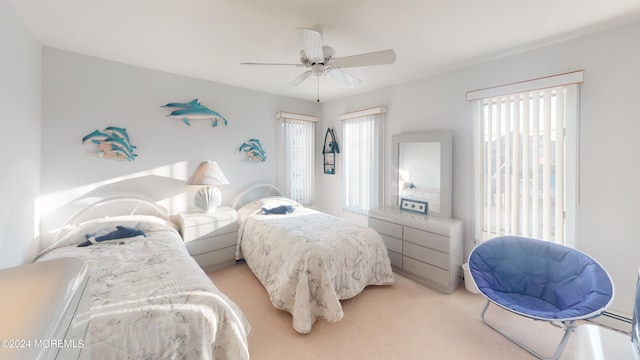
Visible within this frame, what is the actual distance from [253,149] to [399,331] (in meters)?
3.01

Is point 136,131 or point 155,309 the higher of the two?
point 136,131

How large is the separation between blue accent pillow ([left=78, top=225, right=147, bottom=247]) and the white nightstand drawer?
581 mm

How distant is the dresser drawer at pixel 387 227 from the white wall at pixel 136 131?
1.89 m

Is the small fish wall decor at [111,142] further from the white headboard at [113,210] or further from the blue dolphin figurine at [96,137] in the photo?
the white headboard at [113,210]

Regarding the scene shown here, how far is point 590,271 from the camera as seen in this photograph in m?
1.79

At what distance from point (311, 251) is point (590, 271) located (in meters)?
2.10

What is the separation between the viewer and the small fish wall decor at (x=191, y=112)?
3.11 m

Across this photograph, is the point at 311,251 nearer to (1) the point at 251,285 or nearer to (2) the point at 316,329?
(2) the point at 316,329

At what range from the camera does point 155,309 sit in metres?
1.30

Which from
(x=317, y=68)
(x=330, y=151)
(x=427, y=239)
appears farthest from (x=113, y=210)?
(x=427, y=239)

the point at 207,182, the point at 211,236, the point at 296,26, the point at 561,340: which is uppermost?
the point at 296,26

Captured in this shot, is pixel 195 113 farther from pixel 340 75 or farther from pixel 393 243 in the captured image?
pixel 393 243

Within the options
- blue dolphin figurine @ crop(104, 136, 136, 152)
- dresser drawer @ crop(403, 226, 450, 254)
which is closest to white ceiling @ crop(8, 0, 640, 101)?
blue dolphin figurine @ crop(104, 136, 136, 152)

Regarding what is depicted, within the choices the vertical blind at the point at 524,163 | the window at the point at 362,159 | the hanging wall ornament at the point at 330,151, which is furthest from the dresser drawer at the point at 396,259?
the hanging wall ornament at the point at 330,151
